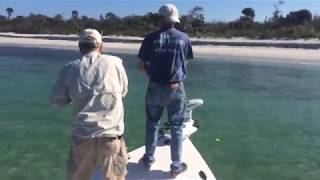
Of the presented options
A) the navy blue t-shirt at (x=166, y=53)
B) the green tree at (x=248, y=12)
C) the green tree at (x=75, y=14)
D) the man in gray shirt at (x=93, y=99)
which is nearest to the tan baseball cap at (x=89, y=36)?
the man in gray shirt at (x=93, y=99)

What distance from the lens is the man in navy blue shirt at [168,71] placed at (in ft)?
22.4

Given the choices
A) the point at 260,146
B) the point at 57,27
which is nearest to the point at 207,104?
the point at 260,146

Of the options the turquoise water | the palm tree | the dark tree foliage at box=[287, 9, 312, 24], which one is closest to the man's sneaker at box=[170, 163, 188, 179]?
the turquoise water

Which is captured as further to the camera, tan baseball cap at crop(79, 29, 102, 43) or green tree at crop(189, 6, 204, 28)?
green tree at crop(189, 6, 204, 28)

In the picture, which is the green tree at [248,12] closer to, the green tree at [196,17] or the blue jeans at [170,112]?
the green tree at [196,17]

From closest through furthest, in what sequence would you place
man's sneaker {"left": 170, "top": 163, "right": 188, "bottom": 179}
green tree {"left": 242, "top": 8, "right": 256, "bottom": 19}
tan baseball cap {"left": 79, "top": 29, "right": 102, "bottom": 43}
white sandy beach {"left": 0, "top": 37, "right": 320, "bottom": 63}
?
tan baseball cap {"left": 79, "top": 29, "right": 102, "bottom": 43}, man's sneaker {"left": 170, "top": 163, "right": 188, "bottom": 179}, white sandy beach {"left": 0, "top": 37, "right": 320, "bottom": 63}, green tree {"left": 242, "top": 8, "right": 256, "bottom": 19}

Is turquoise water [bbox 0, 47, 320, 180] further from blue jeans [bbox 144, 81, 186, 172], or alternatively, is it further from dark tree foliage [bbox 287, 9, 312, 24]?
dark tree foliage [bbox 287, 9, 312, 24]

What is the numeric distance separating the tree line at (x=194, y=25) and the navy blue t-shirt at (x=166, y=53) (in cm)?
3771

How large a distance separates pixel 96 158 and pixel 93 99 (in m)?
0.57

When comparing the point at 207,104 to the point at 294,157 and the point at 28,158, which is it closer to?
the point at 294,157

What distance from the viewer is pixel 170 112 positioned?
705 cm

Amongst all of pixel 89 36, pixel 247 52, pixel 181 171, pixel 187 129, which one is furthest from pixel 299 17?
pixel 89 36

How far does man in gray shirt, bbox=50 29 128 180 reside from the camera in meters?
5.51

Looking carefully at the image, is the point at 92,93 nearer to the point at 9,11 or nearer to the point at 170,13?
the point at 170,13
